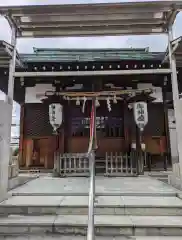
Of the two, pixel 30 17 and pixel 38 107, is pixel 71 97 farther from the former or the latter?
pixel 30 17

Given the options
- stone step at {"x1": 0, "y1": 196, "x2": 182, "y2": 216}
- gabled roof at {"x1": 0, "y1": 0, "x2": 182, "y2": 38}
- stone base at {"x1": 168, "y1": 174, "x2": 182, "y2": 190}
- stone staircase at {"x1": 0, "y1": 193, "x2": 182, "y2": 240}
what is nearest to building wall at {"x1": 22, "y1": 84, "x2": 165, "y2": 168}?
stone base at {"x1": 168, "y1": 174, "x2": 182, "y2": 190}

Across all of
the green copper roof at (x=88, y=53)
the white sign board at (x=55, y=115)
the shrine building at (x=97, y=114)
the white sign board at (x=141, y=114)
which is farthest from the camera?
the green copper roof at (x=88, y=53)

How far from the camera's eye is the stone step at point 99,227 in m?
3.00

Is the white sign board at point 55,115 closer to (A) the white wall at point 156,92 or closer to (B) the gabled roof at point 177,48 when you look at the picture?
(A) the white wall at point 156,92

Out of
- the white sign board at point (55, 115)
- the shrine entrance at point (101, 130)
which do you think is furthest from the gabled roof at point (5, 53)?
the shrine entrance at point (101, 130)

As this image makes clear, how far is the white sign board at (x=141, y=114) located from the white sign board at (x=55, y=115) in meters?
3.31

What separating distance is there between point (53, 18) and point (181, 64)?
3.28 m

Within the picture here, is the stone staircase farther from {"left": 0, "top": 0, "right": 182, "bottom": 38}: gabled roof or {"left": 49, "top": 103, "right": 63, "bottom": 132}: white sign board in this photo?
{"left": 49, "top": 103, "right": 63, "bottom": 132}: white sign board

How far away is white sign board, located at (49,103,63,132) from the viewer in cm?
848

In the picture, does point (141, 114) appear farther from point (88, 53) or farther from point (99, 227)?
point (99, 227)

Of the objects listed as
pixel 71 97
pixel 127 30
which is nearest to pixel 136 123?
pixel 71 97

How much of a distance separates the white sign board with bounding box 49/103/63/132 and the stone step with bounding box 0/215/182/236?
547 cm

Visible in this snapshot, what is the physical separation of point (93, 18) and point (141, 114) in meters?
4.96

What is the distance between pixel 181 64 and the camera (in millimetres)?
4883
